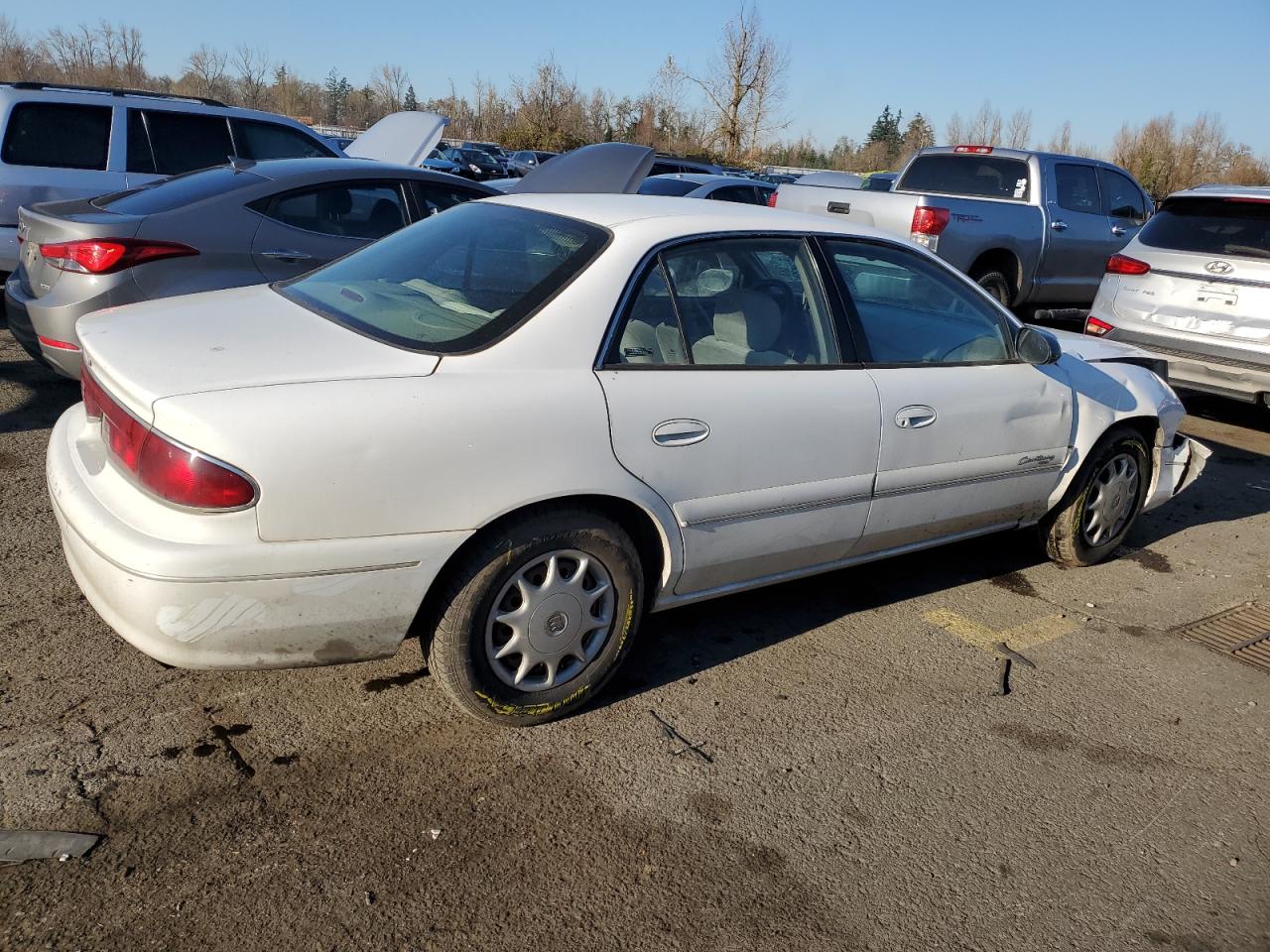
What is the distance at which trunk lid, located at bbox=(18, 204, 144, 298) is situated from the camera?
523 centimetres

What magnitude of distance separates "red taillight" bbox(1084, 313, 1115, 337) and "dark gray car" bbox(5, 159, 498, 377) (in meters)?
5.07

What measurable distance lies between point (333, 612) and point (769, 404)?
1541 millimetres

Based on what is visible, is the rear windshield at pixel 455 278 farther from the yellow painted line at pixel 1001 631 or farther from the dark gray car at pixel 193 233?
the yellow painted line at pixel 1001 631

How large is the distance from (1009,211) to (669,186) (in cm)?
480

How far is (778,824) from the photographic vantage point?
2.87 metres

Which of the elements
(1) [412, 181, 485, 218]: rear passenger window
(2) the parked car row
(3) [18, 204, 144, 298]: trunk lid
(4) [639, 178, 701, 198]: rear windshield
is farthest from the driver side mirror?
(4) [639, 178, 701, 198]: rear windshield

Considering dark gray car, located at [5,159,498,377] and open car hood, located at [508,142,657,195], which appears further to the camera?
open car hood, located at [508,142,657,195]

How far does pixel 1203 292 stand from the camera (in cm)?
727

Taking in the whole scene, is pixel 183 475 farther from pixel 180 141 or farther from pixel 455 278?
pixel 180 141

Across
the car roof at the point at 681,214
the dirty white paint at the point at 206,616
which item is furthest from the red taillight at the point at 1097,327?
the dirty white paint at the point at 206,616

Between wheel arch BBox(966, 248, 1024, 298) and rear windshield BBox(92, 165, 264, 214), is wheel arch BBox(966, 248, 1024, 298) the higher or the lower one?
the lower one

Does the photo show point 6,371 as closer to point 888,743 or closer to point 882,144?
point 888,743

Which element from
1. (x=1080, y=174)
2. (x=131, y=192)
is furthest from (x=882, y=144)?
(x=131, y=192)

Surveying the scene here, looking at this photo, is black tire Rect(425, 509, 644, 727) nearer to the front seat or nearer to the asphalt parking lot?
the asphalt parking lot
